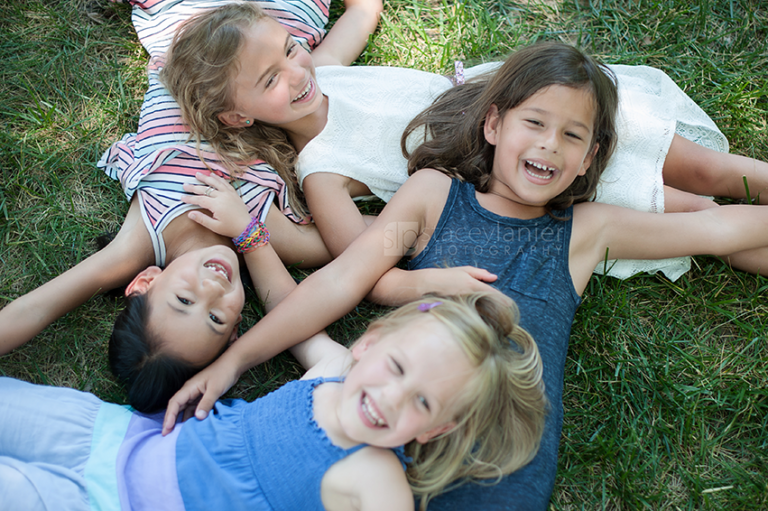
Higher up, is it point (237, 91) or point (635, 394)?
point (237, 91)

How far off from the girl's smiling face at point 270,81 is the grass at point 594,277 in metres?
0.64

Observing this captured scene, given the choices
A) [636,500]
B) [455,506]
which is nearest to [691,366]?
[636,500]

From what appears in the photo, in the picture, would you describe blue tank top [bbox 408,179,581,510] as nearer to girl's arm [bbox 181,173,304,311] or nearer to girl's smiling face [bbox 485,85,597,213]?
girl's smiling face [bbox 485,85,597,213]

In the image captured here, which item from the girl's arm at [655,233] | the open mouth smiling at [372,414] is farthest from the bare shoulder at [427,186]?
the open mouth smiling at [372,414]

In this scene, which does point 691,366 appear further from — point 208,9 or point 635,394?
point 208,9

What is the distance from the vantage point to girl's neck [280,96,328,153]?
2664 millimetres

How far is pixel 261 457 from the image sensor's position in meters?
1.93

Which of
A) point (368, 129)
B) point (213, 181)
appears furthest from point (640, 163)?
point (213, 181)

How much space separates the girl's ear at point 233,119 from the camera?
253cm

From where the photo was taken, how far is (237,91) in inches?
96.7

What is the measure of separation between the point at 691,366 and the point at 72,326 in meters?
2.68

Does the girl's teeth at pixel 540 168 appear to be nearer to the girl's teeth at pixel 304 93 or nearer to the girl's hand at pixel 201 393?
the girl's teeth at pixel 304 93

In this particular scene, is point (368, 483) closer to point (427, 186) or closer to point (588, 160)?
point (427, 186)

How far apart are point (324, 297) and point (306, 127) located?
0.87m
